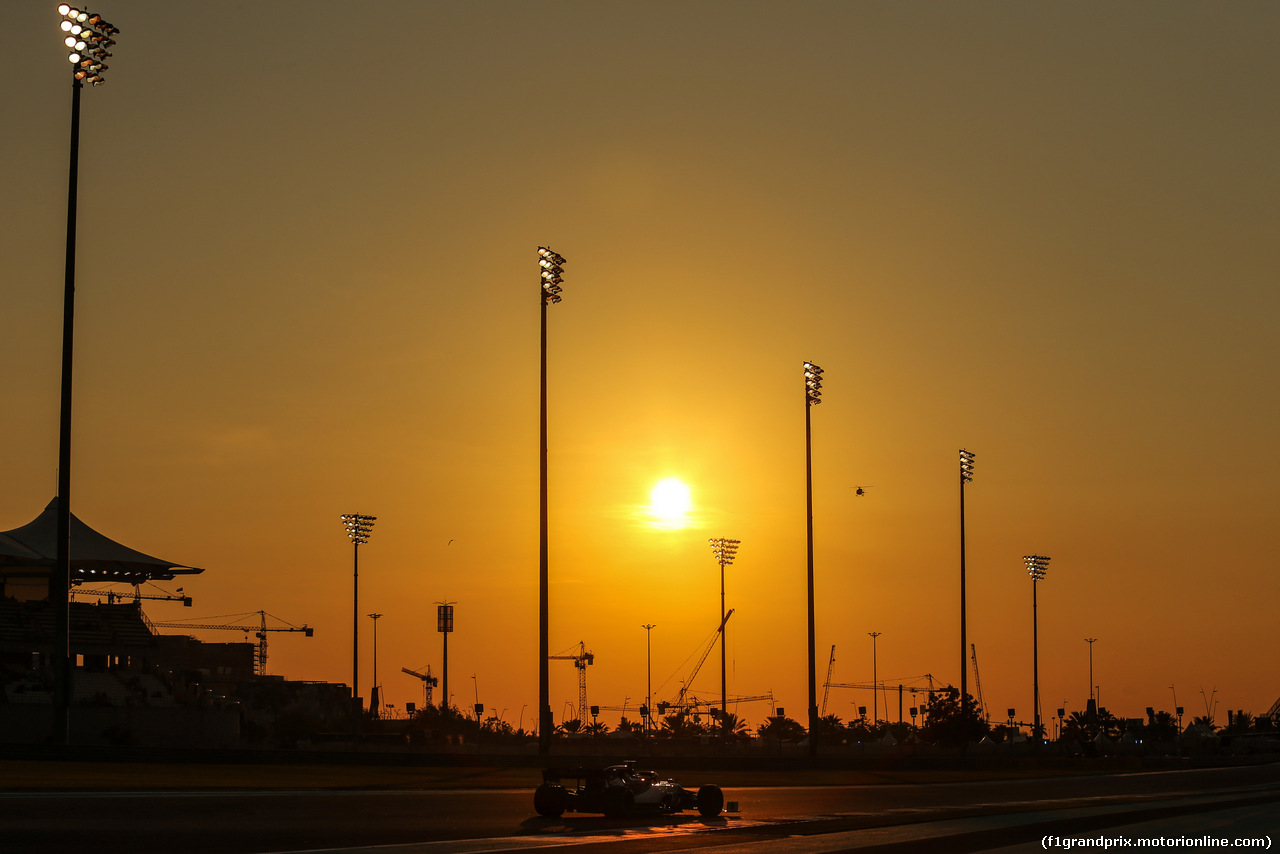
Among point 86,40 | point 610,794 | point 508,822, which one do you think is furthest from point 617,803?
point 86,40

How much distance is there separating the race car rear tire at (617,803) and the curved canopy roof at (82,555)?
2018 inches

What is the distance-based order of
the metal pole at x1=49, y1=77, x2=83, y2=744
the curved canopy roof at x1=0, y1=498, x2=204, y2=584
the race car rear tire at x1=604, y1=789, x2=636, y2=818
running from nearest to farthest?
the race car rear tire at x1=604, y1=789, x2=636, y2=818 < the metal pole at x1=49, y1=77, x2=83, y2=744 < the curved canopy roof at x1=0, y1=498, x2=204, y2=584

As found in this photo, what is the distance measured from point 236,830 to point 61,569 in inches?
608

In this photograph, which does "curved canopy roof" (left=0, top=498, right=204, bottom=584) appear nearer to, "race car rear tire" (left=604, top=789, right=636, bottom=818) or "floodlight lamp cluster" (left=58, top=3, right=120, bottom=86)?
"floodlight lamp cluster" (left=58, top=3, right=120, bottom=86)

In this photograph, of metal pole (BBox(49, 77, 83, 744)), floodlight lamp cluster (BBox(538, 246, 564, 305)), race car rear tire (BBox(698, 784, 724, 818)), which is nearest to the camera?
race car rear tire (BBox(698, 784, 724, 818))

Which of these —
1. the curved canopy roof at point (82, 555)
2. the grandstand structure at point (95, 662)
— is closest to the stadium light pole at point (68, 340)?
the grandstand structure at point (95, 662)

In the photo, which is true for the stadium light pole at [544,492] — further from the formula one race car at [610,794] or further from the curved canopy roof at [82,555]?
the curved canopy roof at [82,555]

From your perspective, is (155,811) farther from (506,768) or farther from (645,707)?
(645,707)

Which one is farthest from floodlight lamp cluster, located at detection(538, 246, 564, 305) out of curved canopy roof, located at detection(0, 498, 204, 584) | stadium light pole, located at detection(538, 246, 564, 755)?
curved canopy roof, located at detection(0, 498, 204, 584)

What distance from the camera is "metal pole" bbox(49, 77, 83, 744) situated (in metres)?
35.0

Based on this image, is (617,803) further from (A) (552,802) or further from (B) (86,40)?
(B) (86,40)

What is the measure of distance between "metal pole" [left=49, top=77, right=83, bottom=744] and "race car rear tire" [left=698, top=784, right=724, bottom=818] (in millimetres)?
16646

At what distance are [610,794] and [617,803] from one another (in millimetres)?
251

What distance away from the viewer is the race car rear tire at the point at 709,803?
102ft
